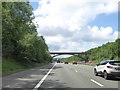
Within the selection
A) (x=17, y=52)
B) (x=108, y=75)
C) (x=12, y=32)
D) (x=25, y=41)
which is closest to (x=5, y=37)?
(x=12, y=32)

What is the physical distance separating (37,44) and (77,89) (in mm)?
54056

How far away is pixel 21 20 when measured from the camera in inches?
1271

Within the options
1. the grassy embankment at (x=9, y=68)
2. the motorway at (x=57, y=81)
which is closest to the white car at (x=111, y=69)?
the motorway at (x=57, y=81)

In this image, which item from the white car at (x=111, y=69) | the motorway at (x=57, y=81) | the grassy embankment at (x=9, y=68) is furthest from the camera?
the grassy embankment at (x=9, y=68)

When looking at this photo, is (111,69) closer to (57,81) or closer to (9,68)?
(57,81)

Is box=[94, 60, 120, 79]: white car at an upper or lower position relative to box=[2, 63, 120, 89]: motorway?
upper

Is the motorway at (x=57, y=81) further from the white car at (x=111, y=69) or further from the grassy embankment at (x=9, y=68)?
the grassy embankment at (x=9, y=68)

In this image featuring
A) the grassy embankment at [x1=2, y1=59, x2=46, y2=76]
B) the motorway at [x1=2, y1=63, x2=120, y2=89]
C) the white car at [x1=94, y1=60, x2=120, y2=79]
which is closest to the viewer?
the motorway at [x1=2, y1=63, x2=120, y2=89]

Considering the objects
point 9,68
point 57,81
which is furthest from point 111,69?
point 9,68

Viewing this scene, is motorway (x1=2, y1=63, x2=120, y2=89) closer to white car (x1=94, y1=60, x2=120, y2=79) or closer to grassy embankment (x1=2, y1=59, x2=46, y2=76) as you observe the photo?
white car (x1=94, y1=60, x2=120, y2=79)

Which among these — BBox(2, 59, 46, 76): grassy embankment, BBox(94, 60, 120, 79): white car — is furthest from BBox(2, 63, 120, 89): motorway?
BBox(2, 59, 46, 76): grassy embankment

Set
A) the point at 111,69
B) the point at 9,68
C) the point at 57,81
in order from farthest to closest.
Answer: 1. the point at 9,68
2. the point at 111,69
3. the point at 57,81

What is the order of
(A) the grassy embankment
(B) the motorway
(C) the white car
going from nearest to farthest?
(B) the motorway → (C) the white car → (A) the grassy embankment

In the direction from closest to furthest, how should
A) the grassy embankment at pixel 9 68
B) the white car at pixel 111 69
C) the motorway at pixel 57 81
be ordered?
1. the motorway at pixel 57 81
2. the white car at pixel 111 69
3. the grassy embankment at pixel 9 68
